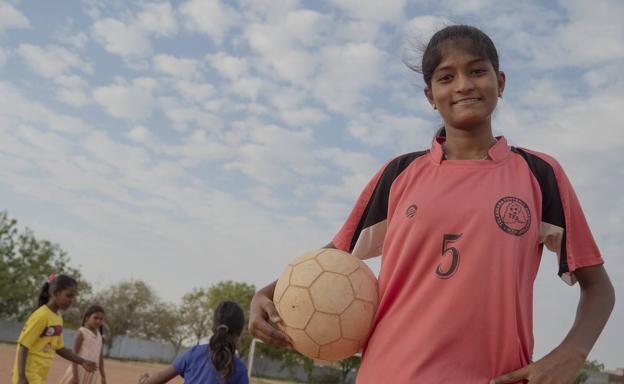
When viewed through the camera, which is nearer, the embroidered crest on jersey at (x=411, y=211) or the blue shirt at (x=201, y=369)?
the embroidered crest on jersey at (x=411, y=211)

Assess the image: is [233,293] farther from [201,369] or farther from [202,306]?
[201,369]

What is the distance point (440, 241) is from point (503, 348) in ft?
1.24

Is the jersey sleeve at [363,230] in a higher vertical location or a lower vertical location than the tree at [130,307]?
lower

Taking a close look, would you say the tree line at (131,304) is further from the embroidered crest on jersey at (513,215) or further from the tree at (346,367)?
the embroidered crest on jersey at (513,215)

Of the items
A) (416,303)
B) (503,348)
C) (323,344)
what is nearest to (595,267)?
(503,348)

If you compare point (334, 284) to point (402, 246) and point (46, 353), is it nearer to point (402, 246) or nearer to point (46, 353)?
point (402, 246)

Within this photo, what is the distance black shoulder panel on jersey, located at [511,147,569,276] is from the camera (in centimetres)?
219

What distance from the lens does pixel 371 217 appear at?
2.56 metres

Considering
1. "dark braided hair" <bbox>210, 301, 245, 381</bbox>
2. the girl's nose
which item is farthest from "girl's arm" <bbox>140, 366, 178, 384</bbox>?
the girl's nose

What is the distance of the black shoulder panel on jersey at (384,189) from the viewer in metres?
2.53

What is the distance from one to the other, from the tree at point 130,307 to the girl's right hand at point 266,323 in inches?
2379

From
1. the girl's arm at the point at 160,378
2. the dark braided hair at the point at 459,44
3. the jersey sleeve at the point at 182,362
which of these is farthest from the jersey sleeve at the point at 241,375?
the dark braided hair at the point at 459,44

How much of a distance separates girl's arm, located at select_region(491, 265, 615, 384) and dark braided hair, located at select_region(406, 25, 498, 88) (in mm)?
817

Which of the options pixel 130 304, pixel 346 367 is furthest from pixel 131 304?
pixel 346 367
